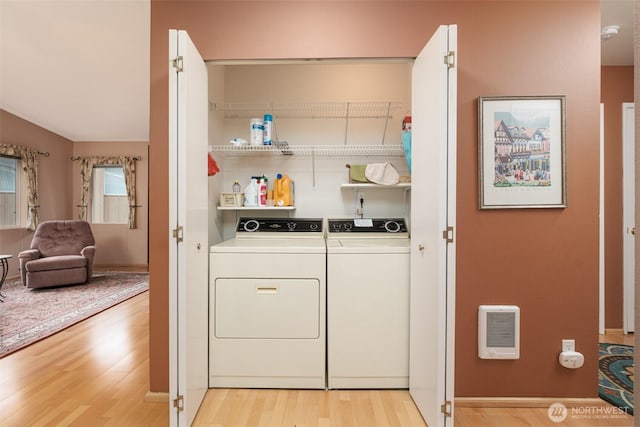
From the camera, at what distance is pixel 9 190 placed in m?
5.09

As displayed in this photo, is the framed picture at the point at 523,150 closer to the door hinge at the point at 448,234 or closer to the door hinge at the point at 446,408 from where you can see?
the door hinge at the point at 448,234

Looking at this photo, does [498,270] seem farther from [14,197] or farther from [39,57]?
[14,197]

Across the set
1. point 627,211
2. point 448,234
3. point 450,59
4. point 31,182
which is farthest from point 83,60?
point 627,211

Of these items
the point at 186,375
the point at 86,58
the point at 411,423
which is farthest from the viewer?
the point at 86,58

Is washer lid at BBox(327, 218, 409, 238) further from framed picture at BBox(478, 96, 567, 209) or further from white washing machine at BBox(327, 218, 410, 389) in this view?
framed picture at BBox(478, 96, 567, 209)

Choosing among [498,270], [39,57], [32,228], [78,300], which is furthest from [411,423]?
[32,228]

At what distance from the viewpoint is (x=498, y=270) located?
1.82 meters

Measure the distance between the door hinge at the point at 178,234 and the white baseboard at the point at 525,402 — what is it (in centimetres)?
172

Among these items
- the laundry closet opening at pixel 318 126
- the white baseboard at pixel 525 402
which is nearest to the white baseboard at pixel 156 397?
the laundry closet opening at pixel 318 126

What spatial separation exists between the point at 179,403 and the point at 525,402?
5.97 feet

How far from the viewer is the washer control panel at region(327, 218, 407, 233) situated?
235 cm

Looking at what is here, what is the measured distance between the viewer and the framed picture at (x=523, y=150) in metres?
1.78

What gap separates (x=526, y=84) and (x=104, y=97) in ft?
16.1

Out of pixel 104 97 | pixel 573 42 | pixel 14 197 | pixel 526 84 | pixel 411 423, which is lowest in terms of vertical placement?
pixel 411 423
